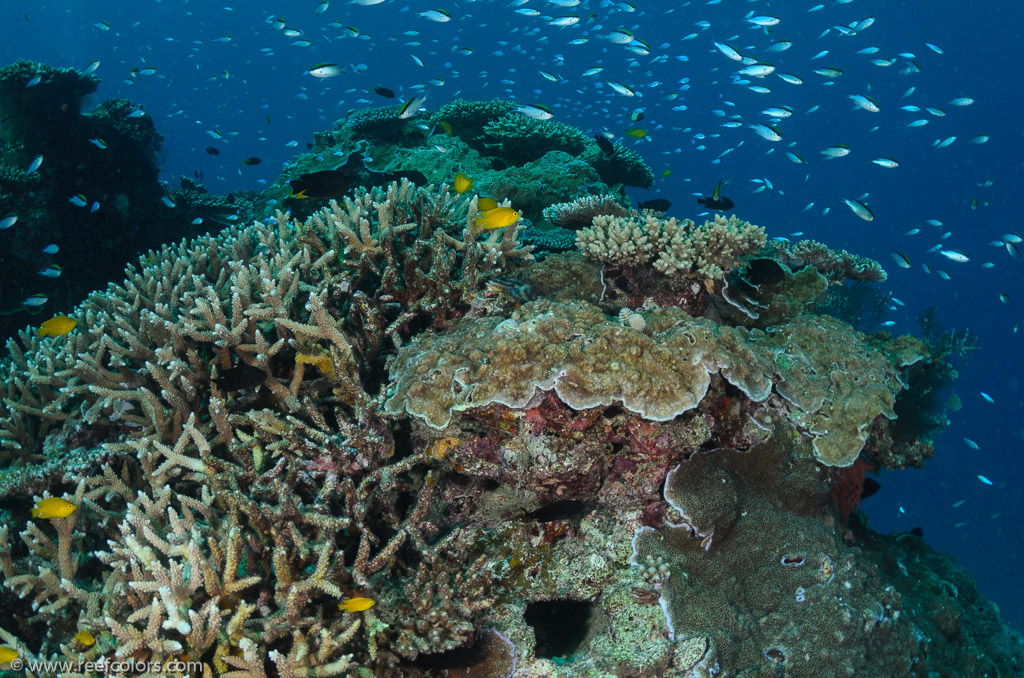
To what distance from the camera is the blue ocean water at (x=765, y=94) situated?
7050 cm

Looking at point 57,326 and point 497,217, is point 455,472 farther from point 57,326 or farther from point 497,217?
point 57,326

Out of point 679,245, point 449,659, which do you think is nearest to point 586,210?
point 679,245

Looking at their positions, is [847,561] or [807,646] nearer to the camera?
[807,646]

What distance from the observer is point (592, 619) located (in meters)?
3.28

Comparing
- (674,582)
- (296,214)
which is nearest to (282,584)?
(674,582)

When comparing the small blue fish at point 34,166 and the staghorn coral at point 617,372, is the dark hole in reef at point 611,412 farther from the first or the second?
the small blue fish at point 34,166

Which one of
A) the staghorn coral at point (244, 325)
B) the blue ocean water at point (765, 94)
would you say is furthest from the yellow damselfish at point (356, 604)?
the blue ocean water at point (765, 94)

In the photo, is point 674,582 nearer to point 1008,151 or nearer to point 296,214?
point 296,214

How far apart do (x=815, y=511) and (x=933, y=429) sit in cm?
194

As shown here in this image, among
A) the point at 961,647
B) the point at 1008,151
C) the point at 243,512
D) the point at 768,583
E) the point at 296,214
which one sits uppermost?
the point at 243,512

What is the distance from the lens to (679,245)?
14.5 feet

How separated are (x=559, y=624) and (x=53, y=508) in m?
3.32

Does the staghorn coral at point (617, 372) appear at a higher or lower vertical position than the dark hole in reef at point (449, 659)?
higher

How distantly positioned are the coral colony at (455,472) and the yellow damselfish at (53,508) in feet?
0.07
